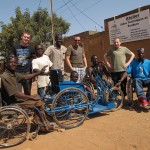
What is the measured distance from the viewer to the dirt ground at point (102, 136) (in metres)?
4.09

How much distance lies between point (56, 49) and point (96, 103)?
1.53 metres

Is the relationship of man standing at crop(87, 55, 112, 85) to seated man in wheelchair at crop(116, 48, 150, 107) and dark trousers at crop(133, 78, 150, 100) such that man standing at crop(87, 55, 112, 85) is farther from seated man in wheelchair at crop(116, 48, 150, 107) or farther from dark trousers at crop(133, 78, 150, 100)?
dark trousers at crop(133, 78, 150, 100)

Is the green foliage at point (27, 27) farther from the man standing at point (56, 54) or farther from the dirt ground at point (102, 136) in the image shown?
the dirt ground at point (102, 136)

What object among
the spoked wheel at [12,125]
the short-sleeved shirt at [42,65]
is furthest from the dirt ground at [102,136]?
the short-sleeved shirt at [42,65]

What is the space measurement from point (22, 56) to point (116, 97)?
7.56 feet

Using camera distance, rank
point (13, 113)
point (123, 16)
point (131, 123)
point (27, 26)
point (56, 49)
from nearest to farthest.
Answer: point (13, 113) < point (131, 123) < point (56, 49) < point (123, 16) < point (27, 26)

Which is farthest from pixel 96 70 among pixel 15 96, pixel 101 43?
pixel 101 43

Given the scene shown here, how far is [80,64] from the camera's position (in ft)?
20.6

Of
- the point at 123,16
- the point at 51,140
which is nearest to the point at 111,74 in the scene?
the point at 51,140

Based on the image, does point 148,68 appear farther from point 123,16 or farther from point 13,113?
point 123,16

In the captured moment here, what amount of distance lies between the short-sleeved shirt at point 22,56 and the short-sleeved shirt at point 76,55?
96 centimetres

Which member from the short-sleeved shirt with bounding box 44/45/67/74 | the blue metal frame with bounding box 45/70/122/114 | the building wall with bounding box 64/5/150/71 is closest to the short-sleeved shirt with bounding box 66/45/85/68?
the short-sleeved shirt with bounding box 44/45/67/74

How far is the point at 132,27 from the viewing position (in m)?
10.9

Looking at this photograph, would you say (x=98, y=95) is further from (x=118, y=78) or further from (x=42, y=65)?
(x=42, y=65)
